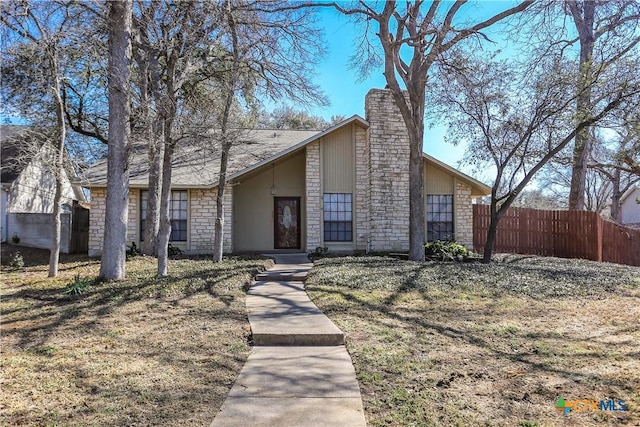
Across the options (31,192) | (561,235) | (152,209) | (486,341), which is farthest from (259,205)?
(31,192)

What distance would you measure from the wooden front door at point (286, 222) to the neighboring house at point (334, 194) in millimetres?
293

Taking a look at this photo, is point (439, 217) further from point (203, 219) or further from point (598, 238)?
point (203, 219)

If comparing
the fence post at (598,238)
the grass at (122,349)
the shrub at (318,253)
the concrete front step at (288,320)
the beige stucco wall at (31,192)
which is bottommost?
the grass at (122,349)

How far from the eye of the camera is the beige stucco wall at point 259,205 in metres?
14.7

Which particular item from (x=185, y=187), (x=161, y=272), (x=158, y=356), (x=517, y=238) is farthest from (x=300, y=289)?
(x=517, y=238)

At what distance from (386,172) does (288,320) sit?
29.1ft

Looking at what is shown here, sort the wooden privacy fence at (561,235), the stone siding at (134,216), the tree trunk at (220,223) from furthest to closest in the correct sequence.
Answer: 1. the wooden privacy fence at (561,235)
2. the stone siding at (134,216)
3. the tree trunk at (220,223)

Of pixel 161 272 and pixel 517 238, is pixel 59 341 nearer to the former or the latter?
pixel 161 272

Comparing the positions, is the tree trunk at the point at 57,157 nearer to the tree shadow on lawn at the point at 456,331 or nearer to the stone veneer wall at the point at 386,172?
the tree shadow on lawn at the point at 456,331

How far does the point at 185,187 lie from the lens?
13070mm

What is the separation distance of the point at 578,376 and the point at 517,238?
1242 cm

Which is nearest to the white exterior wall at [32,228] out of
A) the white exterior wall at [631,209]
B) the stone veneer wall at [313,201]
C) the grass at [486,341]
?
the stone veneer wall at [313,201]

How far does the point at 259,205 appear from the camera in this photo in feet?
48.3

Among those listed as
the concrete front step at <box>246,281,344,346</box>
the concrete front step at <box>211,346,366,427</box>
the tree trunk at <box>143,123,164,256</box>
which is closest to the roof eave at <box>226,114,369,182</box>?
the tree trunk at <box>143,123,164,256</box>
